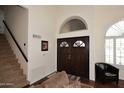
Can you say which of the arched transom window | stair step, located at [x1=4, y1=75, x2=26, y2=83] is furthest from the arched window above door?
stair step, located at [x1=4, y1=75, x2=26, y2=83]

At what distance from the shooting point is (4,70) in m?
2.68

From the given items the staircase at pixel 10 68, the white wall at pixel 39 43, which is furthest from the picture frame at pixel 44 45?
the staircase at pixel 10 68

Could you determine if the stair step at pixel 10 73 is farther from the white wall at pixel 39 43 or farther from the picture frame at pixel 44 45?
the picture frame at pixel 44 45

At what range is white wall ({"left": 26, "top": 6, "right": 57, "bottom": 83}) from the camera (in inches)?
115

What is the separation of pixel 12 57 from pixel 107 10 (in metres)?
2.37

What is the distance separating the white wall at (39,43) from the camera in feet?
9.55

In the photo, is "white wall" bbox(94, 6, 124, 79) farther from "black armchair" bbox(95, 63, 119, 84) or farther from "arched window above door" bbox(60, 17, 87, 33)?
"arched window above door" bbox(60, 17, 87, 33)

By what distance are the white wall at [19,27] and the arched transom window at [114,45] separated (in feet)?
6.24

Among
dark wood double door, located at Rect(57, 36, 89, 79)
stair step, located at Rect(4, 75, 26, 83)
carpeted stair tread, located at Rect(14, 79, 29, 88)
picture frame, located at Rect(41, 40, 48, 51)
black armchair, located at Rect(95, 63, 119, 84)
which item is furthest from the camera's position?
black armchair, located at Rect(95, 63, 119, 84)

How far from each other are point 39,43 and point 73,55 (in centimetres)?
91

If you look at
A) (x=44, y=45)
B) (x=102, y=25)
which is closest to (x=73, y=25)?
(x=102, y=25)

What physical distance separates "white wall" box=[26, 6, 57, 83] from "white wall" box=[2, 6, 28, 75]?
0.12 metres
